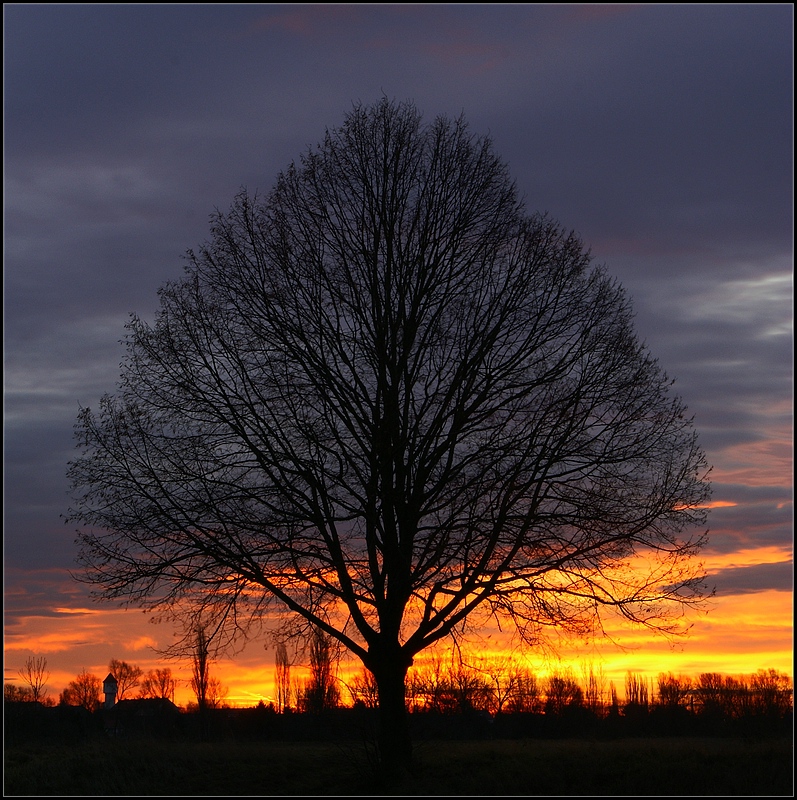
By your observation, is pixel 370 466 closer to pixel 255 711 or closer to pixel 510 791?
pixel 510 791

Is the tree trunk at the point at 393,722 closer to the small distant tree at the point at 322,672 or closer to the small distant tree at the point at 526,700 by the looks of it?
the small distant tree at the point at 322,672

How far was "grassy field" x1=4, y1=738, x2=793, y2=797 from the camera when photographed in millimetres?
14602

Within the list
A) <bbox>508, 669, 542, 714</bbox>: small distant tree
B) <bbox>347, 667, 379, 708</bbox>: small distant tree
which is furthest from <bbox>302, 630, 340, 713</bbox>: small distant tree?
<bbox>508, 669, 542, 714</bbox>: small distant tree

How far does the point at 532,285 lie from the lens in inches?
675

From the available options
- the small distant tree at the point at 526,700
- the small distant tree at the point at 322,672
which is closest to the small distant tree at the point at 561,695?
the small distant tree at the point at 526,700

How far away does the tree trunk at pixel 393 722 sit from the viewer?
15164 millimetres

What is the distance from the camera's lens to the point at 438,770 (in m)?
15.5

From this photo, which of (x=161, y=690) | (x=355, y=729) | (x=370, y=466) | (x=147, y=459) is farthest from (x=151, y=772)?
(x=161, y=690)

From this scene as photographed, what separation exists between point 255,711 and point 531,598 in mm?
12846

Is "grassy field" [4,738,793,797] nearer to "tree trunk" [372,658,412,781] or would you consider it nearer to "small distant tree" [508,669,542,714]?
"tree trunk" [372,658,412,781]

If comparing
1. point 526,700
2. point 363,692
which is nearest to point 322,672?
point 363,692

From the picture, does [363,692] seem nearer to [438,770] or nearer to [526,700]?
[438,770]

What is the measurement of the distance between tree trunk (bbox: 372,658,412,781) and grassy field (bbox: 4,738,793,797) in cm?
27

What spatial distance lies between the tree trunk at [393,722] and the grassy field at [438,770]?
275 millimetres
